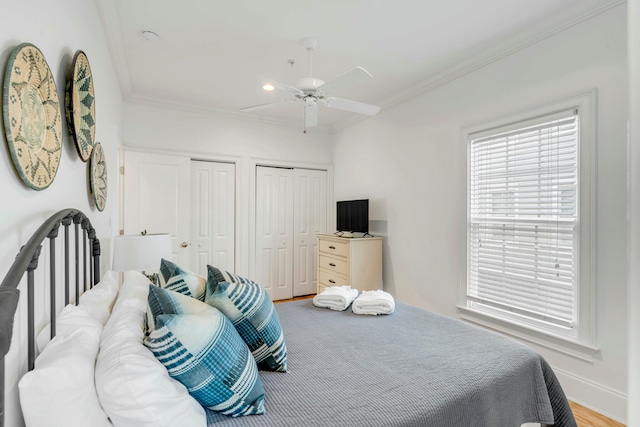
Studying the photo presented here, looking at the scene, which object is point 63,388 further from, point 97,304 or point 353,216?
point 353,216

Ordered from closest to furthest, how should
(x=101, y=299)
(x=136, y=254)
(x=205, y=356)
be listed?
(x=205, y=356)
(x=101, y=299)
(x=136, y=254)

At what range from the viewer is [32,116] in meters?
1.00

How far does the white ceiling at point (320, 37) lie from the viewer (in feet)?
7.22

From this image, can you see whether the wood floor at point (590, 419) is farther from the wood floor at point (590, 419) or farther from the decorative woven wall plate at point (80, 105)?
the decorative woven wall plate at point (80, 105)

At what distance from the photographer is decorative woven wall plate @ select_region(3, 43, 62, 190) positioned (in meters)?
0.88

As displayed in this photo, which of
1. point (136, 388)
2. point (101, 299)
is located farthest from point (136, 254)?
Answer: point (136, 388)

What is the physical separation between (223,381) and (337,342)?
775 millimetres

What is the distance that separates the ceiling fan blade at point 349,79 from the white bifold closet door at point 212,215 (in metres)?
2.39

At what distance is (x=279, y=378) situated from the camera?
4.62 ft

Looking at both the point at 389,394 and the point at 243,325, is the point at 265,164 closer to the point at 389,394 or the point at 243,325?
the point at 243,325

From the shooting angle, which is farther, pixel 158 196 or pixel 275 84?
pixel 158 196

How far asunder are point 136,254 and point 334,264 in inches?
91.1

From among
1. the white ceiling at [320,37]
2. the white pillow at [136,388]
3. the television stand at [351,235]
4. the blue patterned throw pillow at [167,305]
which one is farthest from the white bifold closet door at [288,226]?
the white pillow at [136,388]

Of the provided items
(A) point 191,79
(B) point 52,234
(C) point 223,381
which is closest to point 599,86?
(C) point 223,381
